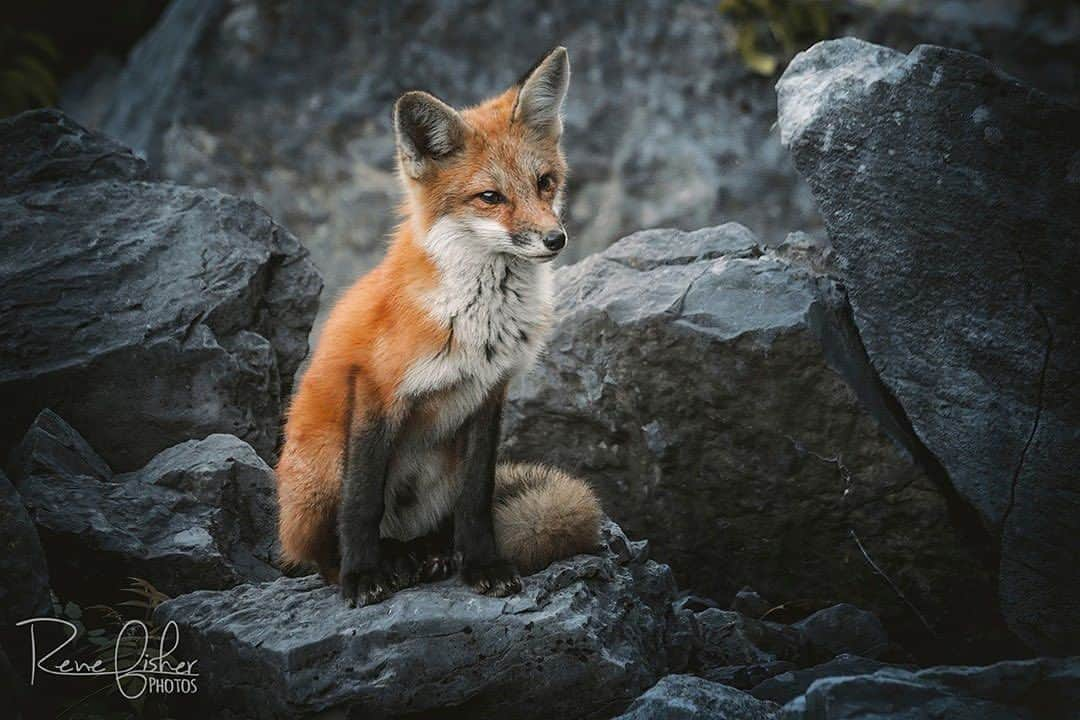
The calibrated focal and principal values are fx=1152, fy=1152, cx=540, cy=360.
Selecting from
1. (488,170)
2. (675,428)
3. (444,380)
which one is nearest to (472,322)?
(444,380)

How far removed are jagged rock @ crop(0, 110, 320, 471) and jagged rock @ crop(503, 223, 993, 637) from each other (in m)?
1.26

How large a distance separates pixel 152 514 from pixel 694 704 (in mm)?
2220

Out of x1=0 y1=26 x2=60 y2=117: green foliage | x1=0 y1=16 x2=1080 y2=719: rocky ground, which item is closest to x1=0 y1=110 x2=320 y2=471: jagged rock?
x1=0 y1=16 x2=1080 y2=719: rocky ground

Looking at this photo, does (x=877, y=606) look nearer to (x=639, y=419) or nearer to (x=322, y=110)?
(x=639, y=419)

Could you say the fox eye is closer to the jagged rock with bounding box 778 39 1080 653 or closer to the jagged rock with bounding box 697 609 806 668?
the jagged rock with bounding box 778 39 1080 653

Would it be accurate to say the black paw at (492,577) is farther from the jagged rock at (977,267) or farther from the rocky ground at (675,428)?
the jagged rock at (977,267)

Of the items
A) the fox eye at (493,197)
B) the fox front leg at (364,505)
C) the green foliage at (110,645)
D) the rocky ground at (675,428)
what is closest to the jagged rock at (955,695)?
the rocky ground at (675,428)

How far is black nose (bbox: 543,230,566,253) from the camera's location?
3.66 meters

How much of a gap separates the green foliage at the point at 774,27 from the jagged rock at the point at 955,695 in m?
6.14

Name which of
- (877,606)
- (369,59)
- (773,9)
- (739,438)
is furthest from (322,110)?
(877,606)

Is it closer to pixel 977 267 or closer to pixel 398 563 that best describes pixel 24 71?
pixel 398 563

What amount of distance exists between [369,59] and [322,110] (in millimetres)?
545

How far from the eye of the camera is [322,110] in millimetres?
8719

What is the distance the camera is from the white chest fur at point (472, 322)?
379 centimetres
